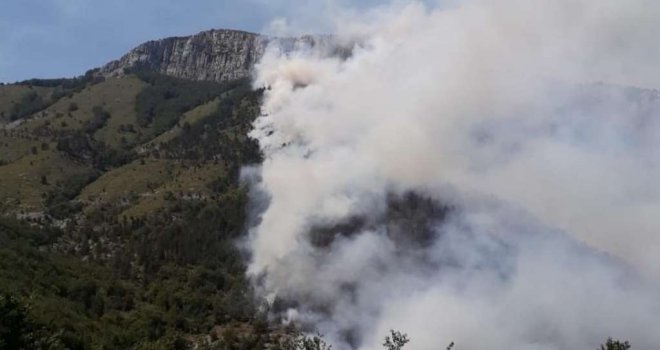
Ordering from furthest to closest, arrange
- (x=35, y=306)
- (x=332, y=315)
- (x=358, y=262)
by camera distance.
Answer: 1. (x=358, y=262)
2. (x=332, y=315)
3. (x=35, y=306)

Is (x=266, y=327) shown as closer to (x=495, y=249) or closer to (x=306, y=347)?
(x=495, y=249)

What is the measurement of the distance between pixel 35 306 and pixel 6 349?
58.3 m

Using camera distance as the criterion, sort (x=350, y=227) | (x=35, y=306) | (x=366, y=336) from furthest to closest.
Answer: (x=350, y=227)
(x=366, y=336)
(x=35, y=306)

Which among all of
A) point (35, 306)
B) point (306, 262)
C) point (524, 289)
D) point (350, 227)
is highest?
point (350, 227)

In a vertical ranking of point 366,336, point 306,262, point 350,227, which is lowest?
point 366,336

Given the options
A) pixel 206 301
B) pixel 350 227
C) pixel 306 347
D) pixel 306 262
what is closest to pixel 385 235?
pixel 350 227

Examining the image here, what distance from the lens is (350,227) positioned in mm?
197875

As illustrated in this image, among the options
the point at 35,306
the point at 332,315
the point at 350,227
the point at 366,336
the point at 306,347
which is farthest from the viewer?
the point at 350,227

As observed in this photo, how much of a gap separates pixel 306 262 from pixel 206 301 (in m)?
27.5

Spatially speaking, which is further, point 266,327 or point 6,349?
point 266,327

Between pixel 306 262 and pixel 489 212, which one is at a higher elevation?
pixel 489 212

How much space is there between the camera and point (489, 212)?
18888cm

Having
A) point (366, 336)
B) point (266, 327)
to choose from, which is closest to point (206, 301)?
point (266, 327)

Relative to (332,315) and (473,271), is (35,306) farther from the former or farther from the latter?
(473,271)
